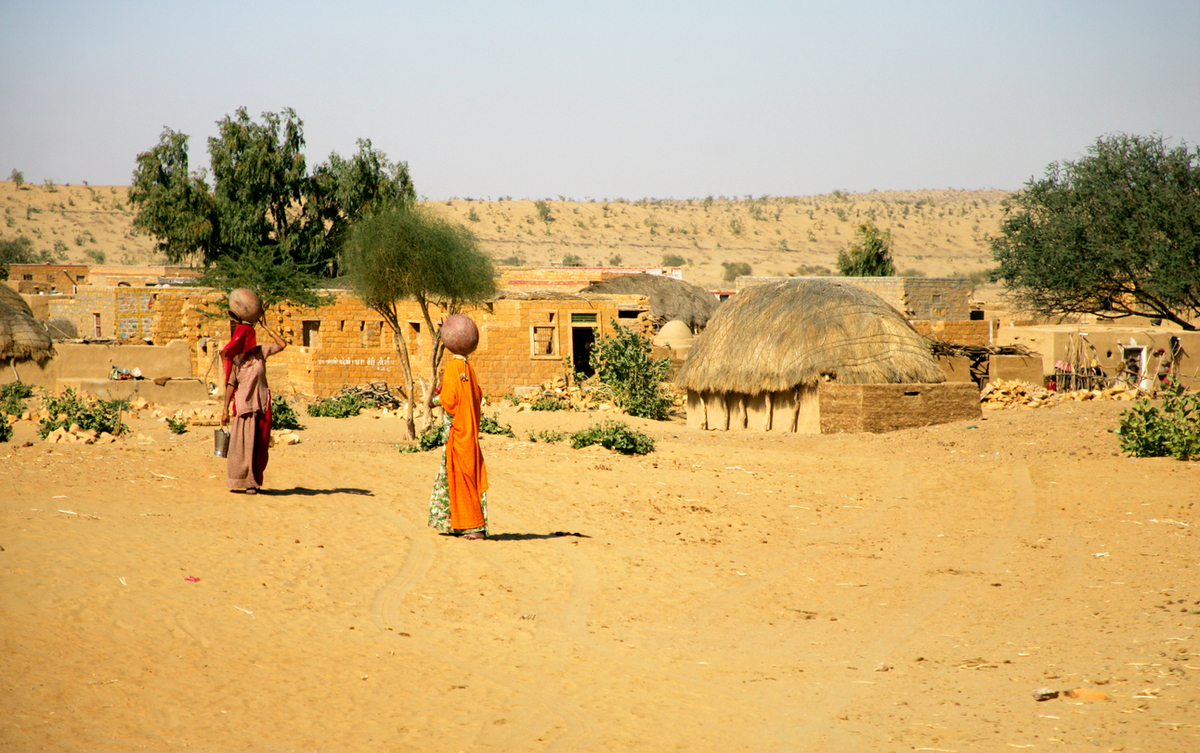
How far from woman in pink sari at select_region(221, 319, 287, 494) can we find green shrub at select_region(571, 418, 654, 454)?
5523 mm

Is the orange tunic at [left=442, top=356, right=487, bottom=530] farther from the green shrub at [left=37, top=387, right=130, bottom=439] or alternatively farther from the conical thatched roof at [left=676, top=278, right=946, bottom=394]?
the conical thatched roof at [left=676, top=278, right=946, bottom=394]

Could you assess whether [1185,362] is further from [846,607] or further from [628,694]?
[628,694]

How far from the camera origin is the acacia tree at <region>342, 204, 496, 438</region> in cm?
1577

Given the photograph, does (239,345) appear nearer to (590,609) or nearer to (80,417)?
(590,609)

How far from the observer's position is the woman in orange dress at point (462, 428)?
714 cm

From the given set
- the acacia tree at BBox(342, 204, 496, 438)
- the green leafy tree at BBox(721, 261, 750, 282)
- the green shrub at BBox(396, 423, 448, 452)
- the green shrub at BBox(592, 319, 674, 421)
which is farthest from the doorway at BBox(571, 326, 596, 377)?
the green leafy tree at BBox(721, 261, 750, 282)

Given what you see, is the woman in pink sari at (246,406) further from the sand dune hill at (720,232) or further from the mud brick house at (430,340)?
the sand dune hill at (720,232)

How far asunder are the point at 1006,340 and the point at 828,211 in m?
53.7

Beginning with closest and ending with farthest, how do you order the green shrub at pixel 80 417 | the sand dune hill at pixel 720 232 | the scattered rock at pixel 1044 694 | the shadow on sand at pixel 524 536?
the scattered rock at pixel 1044 694 → the shadow on sand at pixel 524 536 → the green shrub at pixel 80 417 → the sand dune hill at pixel 720 232

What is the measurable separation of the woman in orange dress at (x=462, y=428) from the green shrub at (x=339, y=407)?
43.6 ft

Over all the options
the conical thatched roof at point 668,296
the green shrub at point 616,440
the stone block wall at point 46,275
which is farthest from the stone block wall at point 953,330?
the stone block wall at point 46,275

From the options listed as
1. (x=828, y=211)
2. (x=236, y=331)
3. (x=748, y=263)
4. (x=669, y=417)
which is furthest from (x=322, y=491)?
(x=828, y=211)

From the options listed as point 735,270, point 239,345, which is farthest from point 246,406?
point 735,270

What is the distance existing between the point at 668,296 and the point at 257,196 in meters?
14.7
